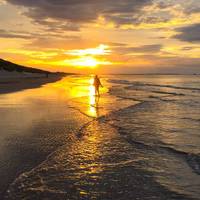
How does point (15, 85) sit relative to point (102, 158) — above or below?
above

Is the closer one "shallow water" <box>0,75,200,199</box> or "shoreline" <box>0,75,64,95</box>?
"shallow water" <box>0,75,200,199</box>

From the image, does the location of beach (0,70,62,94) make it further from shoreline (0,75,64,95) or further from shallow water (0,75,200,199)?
shallow water (0,75,200,199)

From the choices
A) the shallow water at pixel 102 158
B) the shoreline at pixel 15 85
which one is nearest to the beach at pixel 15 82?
the shoreline at pixel 15 85

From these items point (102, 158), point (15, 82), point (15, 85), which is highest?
point (15, 82)

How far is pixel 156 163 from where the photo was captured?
8695 mm

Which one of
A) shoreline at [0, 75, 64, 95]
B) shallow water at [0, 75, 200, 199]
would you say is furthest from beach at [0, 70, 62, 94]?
shallow water at [0, 75, 200, 199]

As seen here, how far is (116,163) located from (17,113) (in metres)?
9.73

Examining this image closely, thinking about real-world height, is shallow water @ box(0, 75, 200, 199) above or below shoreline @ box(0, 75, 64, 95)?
below

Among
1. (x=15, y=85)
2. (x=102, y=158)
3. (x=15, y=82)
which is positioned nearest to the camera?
(x=102, y=158)

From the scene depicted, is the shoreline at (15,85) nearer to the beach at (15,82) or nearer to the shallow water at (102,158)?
the beach at (15,82)

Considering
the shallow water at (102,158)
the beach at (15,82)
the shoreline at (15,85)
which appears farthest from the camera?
the beach at (15,82)

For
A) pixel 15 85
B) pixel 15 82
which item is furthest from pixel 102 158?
pixel 15 82

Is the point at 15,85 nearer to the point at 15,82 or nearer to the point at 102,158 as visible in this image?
the point at 15,82


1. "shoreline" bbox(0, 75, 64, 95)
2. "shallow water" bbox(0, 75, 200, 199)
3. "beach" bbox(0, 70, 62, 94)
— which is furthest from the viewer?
"beach" bbox(0, 70, 62, 94)
